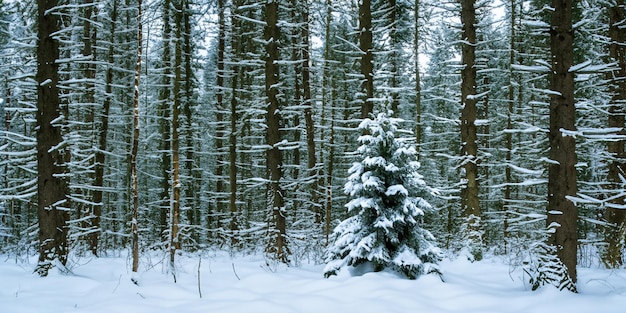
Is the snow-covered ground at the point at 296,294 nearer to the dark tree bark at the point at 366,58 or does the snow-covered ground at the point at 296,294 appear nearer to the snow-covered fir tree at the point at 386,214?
the snow-covered fir tree at the point at 386,214

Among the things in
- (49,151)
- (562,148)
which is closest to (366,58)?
(562,148)

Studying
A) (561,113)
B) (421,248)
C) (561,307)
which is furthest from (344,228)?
(561,113)

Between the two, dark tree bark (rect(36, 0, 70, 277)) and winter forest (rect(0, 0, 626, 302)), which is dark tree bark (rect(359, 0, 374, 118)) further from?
dark tree bark (rect(36, 0, 70, 277))

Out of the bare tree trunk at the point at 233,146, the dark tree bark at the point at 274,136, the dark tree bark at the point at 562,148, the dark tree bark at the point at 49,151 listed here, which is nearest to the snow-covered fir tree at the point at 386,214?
the dark tree bark at the point at 562,148

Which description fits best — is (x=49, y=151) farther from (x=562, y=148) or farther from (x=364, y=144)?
(x=562, y=148)

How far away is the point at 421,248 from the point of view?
7203 millimetres

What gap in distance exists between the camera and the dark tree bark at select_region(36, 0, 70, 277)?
7.64m

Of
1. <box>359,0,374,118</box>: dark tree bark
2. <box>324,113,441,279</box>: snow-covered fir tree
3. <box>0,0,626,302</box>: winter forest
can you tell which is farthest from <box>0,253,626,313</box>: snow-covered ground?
<box>359,0,374,118</box>: dark tree bark

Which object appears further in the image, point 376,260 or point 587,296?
point 376,260

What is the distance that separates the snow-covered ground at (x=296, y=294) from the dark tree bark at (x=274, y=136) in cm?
235

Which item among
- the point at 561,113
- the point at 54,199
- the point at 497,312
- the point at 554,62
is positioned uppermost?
the point at 554,62

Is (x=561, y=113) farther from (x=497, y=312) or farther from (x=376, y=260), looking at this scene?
(x=376, y=260)

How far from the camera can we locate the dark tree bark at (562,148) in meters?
6.05

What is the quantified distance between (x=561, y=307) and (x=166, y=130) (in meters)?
16.8
